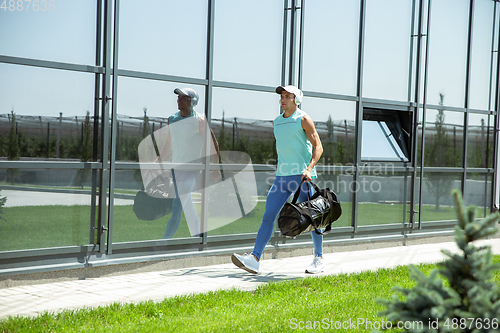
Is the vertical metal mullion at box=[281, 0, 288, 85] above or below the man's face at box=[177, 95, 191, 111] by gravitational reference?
above

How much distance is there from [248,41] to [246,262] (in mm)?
2828

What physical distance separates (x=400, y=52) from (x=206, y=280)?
16.3ft

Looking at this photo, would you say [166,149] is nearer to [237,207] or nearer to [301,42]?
[237,207]

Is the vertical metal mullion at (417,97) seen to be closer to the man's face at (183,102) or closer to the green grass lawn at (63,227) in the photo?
the green grass lawn at (63,227)

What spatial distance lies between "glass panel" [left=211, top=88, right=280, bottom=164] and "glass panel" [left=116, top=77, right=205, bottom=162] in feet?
2.05

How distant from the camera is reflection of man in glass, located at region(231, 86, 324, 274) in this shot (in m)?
5.89

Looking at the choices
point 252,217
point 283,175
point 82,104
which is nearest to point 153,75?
point 82,104

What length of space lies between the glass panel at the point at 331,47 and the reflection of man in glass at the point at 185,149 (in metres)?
1.79

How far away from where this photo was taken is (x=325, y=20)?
771 cm

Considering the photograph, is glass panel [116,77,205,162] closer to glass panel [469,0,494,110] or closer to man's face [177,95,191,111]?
man's face [177,95,191,111]

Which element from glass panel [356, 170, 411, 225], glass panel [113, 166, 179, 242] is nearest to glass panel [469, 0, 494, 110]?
glass panel [356, 170, 411, 225]

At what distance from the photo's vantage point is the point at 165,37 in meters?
6.19

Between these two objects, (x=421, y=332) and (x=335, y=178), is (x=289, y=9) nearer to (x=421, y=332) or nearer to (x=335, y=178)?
(x=335, y=178)

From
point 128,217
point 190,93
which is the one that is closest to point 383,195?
point 190,93
